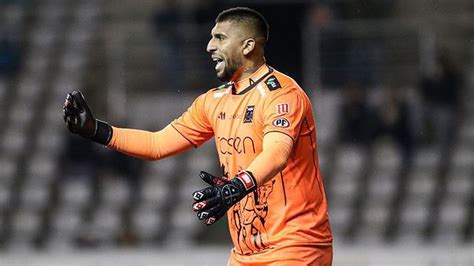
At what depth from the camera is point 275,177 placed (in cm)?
628

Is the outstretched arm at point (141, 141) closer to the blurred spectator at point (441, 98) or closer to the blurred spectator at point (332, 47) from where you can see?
the blurred spectator at point (332, 47)

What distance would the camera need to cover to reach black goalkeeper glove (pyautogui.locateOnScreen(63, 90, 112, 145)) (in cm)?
661

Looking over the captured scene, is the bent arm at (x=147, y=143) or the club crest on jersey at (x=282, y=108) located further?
the bent arm at (x=147, y=143)

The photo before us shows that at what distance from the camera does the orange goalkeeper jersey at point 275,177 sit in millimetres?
6258

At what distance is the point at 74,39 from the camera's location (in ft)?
52.8

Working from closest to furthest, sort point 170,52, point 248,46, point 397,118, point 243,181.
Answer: point 243,181 < point 248,46 < point 397,118 < point 170,52

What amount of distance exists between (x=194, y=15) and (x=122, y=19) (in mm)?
1465

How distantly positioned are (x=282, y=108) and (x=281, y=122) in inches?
4.3

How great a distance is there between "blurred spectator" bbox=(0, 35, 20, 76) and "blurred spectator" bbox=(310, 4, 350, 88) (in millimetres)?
3858

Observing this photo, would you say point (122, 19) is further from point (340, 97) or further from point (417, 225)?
point (417, 225)

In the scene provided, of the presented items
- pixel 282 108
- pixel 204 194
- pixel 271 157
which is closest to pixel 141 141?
pixel 282 108

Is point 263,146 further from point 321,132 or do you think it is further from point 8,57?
point 8,57

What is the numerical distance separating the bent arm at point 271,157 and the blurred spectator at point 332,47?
25.7 feet

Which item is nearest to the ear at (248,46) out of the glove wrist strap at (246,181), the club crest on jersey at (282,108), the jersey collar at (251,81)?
the jersey collar at (251,81)
